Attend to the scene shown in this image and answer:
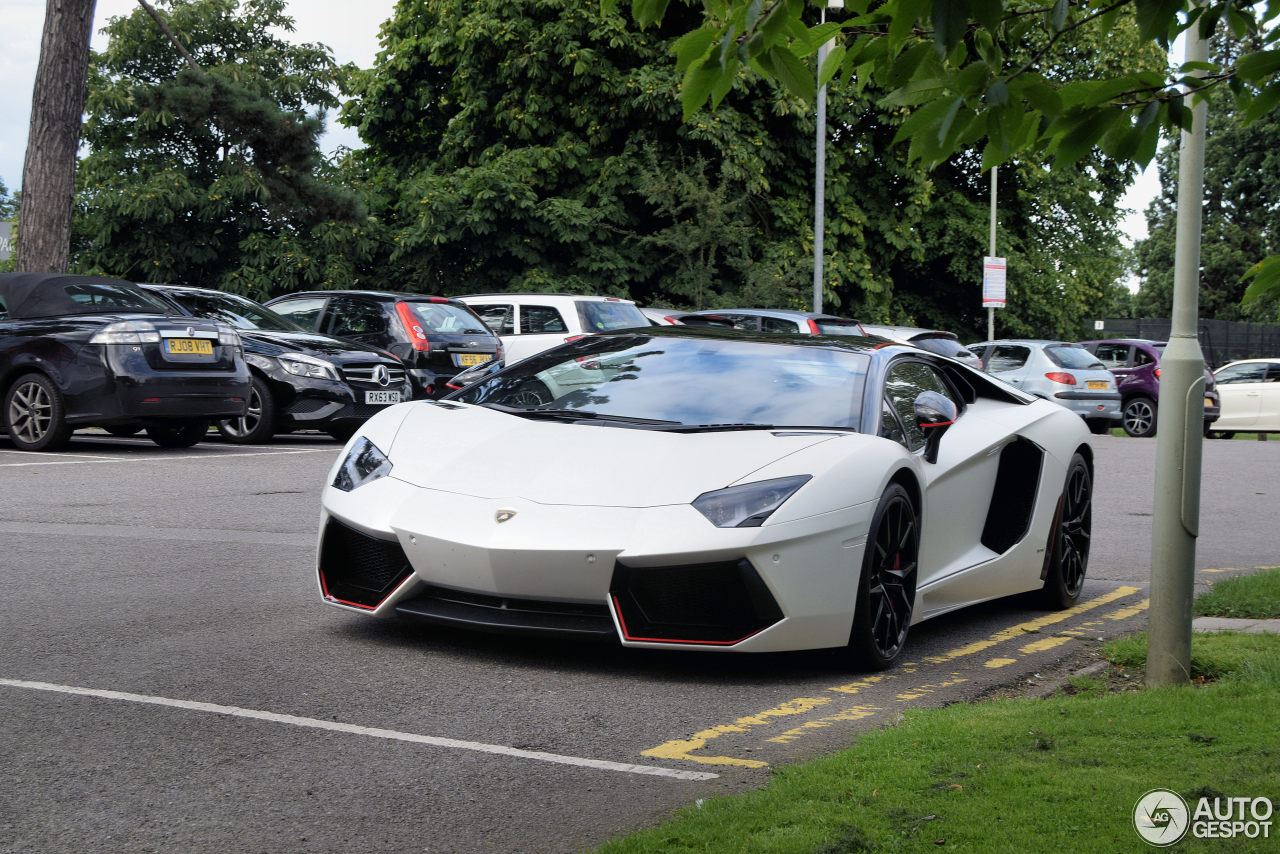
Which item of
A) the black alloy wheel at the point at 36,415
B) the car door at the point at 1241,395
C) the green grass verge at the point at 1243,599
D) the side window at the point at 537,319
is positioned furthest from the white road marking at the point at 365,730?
the car door at the point at 1241,395

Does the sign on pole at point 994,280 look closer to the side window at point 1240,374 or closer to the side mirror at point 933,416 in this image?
the side window at point 1240,374

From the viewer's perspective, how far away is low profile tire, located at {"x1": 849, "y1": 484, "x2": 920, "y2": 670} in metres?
5.40

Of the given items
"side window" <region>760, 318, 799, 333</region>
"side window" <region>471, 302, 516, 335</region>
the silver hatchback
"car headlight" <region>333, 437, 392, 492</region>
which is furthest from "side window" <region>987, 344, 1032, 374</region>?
"car headlight" <region>333, 437, 392, 492</region>

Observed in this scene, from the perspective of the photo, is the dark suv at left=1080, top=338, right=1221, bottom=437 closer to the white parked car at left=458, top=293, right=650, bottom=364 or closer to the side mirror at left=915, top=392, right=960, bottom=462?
the white parked car at left=458, top=293, right=650, bottom=364

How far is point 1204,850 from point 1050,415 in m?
4.40

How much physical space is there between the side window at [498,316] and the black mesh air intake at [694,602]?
13.3 m

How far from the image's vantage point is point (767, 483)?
5227 millimetres

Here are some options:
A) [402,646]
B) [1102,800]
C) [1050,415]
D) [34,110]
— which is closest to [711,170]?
[34,110]

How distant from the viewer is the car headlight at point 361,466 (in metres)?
5.72

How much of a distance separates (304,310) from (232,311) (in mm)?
1247

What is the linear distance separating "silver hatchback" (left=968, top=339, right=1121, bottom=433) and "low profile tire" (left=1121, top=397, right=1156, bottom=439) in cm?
80

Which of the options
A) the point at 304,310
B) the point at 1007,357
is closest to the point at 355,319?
the point at 304,310

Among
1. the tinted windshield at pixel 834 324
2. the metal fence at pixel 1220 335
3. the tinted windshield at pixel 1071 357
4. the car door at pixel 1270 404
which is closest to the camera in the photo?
the tinted windshield at pixel 834 324

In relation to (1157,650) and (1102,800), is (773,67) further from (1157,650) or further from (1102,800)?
(1157,650)
